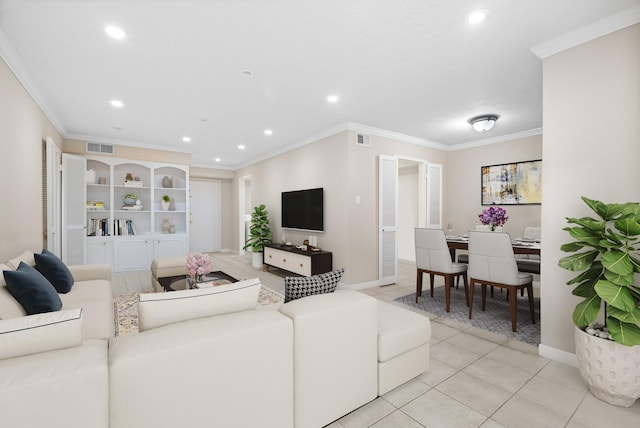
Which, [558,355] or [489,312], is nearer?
[558,355]

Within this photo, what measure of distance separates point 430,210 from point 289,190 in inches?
112

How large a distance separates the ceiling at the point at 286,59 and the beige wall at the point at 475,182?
54cm

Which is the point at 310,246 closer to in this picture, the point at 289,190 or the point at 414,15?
the point at 289,190

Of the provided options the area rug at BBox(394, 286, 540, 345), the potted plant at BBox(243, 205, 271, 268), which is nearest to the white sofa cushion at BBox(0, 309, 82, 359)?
the area rug at BBox(394, 286, 540, 345)

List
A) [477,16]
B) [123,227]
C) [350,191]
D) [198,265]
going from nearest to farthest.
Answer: [477,16] → [198,265] → [350,191] → [123,227]

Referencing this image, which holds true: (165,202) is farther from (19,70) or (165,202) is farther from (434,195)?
(434,195)

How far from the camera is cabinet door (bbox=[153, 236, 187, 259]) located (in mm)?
6134

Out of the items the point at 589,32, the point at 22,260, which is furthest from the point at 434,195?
the point at 22,260

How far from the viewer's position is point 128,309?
364 cm

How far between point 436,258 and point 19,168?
15.5ft

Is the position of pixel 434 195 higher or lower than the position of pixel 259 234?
higher

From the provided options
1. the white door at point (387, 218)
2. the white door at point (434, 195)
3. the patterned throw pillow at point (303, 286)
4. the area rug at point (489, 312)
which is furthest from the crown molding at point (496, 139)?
the patterned throw pillow at point (303, 286)

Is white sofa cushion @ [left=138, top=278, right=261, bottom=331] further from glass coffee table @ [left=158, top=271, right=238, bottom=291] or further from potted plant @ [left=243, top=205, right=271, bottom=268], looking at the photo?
potted plant @ [left=243, top=205, right=271, bottom=268]

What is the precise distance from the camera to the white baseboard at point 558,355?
236 centimetres
